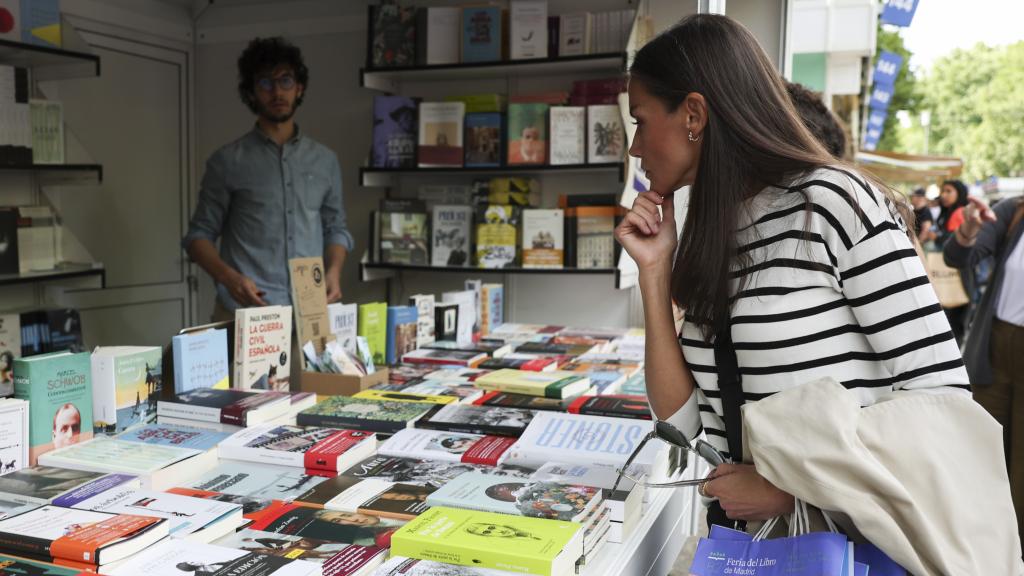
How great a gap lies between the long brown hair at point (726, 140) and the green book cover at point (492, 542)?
383 millimetres

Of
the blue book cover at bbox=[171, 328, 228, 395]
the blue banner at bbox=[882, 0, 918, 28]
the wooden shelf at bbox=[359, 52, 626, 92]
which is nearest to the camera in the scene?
the blue book cover at bbox=[171, 328, 228, 395]

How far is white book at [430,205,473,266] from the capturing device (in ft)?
13.4

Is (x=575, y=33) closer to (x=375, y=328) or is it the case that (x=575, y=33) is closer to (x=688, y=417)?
(x=375, y=328)

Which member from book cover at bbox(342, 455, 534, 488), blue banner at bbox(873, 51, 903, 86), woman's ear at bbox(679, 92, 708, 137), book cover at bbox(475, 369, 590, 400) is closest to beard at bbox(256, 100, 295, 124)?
book cover at bbox(475, 369, 590, 400)

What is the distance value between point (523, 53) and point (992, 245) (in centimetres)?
227

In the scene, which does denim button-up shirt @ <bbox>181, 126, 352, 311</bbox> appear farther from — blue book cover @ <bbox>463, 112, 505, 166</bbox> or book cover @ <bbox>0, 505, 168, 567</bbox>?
book cover @ <bbox>0, 505, 168, 567</bbox>

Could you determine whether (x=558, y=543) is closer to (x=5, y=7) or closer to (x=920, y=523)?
(x=920, y=523)

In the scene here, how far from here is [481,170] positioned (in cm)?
404

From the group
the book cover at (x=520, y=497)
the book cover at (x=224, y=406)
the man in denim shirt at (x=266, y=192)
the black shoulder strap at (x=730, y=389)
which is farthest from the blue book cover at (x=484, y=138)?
the black shoulder strap at (x=730, y=389)

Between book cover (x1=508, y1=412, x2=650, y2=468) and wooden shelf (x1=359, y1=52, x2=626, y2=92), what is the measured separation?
2.32 meters

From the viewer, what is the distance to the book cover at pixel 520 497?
1206 mm

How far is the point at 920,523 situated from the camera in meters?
0.90

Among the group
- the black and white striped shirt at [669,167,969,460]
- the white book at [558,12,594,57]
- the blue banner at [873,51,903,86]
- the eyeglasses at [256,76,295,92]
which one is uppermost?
the blue banner at [873,51,903,86]

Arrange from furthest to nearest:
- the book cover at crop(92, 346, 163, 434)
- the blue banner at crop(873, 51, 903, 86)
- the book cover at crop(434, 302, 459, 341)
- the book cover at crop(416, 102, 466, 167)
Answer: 1. the blue banner at crop(873, 51, 903, 86)
2. the book cover at crop(416, 102, 466, 167)
3. the book cover at crop(434, 302, 459, 341)
4. the book cover at crop(92, 346, 163, 434)
